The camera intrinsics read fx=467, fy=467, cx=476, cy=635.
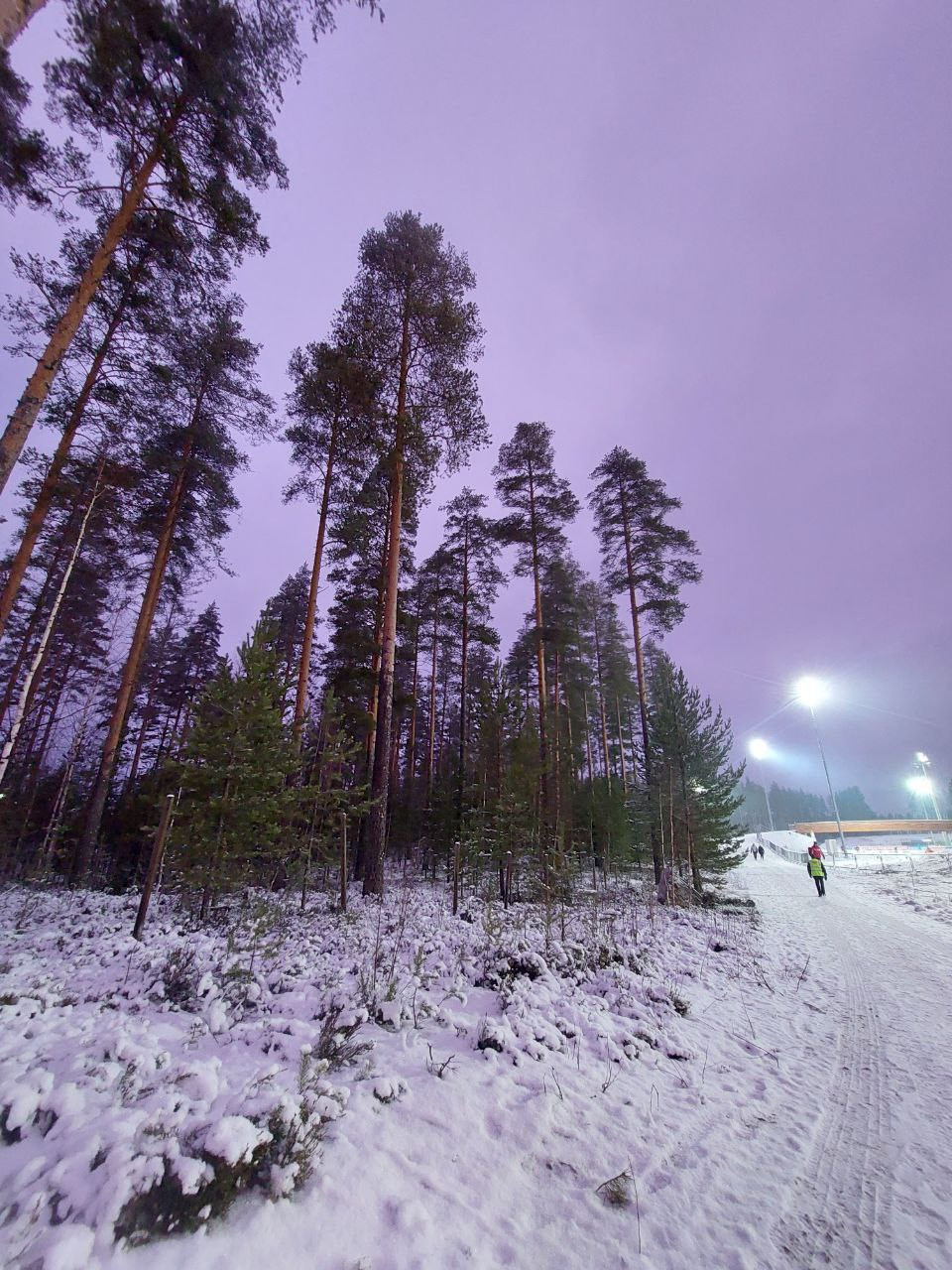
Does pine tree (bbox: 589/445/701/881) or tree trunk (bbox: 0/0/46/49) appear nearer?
tree trunk (bbox: 0/0/46/49)

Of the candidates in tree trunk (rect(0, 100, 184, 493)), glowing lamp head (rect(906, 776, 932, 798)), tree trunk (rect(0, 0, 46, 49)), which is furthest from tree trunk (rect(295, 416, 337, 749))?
glowing lamp head (rect(906, 776, 932, 798))

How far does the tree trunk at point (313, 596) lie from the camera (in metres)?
13.2

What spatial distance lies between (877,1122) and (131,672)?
630 inches

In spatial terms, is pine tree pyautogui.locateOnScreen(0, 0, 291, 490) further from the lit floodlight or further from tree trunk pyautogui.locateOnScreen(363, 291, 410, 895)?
the lit floodlight

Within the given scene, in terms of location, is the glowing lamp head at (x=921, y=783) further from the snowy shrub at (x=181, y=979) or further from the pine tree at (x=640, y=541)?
the snowy shrub at (x=181, y=979)

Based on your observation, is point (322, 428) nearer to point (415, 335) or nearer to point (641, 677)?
point (415, 335)

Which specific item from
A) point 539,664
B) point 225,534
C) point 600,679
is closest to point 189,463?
point 225,534

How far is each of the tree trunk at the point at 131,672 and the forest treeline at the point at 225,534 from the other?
0.28 ft

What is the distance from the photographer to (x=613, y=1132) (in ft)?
11.9

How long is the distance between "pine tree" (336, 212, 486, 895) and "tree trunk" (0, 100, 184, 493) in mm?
5504

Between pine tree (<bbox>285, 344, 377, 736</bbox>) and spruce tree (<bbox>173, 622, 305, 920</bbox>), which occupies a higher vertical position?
pine tree (<bbox>285, 344, 377, 736</bbox>)

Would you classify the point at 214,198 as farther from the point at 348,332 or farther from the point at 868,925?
the point at 868,925

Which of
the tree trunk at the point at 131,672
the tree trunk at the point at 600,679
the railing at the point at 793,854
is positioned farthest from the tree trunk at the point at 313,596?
the railing at the point at 793,854

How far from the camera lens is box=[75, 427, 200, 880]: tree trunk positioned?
1245cm
